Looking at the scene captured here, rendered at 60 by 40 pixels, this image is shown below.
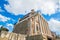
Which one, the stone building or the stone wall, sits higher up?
the stone building

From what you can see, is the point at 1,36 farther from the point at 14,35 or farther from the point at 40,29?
the point at 40,29

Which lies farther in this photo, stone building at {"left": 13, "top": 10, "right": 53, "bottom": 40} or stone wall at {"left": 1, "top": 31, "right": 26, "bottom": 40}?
stone building at {"left": 13, "top": 10, "right": 53, "bottom": 40}

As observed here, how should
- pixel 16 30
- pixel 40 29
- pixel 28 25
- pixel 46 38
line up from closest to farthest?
1. pixel 46 38
2. pixel 28 25
3. pixel 40 29
4. pixel 16 30

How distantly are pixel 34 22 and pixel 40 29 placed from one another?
2852 millimetres

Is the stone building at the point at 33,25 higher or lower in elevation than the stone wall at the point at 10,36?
higher

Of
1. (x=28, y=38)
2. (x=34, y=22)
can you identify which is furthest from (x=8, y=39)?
(x=34, y=22)

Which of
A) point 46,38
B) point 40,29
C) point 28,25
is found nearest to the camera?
point 46,38

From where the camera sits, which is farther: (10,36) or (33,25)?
(33,25)

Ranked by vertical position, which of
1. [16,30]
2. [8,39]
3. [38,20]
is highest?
[38,20]

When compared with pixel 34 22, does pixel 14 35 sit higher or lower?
lower

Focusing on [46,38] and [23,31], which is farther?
[23,31]

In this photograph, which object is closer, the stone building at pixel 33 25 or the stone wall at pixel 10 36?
the stone wall at pixel 10 36

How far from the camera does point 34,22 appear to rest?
38.8m

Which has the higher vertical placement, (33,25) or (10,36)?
(33,25)
